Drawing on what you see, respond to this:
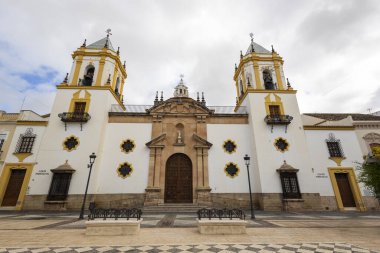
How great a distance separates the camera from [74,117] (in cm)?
1834

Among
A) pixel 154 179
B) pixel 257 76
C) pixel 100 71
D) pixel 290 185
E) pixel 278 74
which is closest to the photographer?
pixel 290 185

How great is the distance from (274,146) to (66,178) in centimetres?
2027

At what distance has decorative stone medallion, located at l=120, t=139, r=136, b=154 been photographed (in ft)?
61.4

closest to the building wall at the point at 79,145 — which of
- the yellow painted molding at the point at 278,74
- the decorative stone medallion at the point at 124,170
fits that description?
the decorative stone medallion at the point at 124,170

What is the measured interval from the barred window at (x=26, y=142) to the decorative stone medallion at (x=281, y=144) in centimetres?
2442

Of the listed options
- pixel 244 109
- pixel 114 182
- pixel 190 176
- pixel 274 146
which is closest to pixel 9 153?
pixel 114 182

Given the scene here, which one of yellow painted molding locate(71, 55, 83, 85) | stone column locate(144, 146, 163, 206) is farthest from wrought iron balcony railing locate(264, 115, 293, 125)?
yellow painted molding locate(71, 55, 83, 85)

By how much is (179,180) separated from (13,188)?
50.1ft

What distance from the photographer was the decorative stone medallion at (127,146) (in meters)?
18.7

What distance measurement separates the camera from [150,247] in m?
5.66

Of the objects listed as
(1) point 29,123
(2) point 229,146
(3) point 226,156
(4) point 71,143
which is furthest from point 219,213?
(1) point 29,123

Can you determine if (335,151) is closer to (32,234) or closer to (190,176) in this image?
(190,176)

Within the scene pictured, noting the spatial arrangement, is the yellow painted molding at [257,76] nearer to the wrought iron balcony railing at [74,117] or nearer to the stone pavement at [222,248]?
the stone pavement at [222,248]

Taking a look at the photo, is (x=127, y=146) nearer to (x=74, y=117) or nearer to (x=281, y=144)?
(x=74, y=117)
